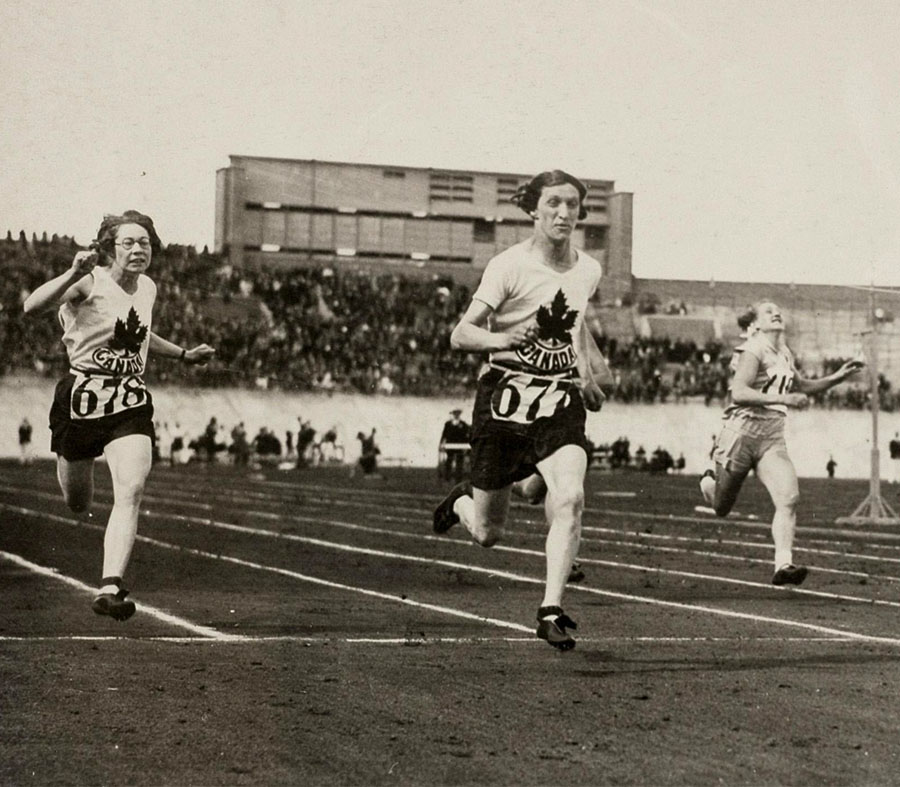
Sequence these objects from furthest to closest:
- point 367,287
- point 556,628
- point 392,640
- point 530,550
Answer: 1. point 367,287
2. point 530,550
3. point 392,640
4. point 556,628

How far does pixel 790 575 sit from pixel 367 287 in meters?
6.12

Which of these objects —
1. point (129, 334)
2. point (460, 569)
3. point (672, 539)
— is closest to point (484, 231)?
point (129, 334)

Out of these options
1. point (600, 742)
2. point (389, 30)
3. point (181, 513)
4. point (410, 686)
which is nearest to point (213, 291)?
point (389, 30)

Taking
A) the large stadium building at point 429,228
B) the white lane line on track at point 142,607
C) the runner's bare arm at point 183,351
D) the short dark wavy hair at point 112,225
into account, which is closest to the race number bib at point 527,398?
the large stadium building at point 429,228

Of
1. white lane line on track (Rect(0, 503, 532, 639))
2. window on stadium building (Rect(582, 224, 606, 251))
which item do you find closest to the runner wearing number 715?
window on stadium building (Rect(582, 224, 606, 251))

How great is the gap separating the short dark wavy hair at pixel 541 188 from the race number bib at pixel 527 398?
0.59 metres

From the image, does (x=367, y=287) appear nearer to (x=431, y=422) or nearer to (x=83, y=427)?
(x=431, y=422)

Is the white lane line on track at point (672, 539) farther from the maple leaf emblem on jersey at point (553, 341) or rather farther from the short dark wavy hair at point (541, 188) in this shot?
the short dark wavy hair at point (541, 188)

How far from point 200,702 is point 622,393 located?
1586cm

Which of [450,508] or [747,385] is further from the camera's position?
[747,385]

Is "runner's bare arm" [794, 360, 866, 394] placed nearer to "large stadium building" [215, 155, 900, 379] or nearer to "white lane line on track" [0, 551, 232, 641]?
"large stadium building" [215, 155, 900, 379]

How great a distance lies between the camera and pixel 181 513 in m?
14.6

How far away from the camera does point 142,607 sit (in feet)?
24.7

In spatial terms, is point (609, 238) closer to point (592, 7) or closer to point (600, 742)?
point (592, 7)
